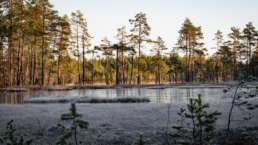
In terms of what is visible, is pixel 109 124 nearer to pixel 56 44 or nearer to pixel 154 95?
A: pixel 154 95

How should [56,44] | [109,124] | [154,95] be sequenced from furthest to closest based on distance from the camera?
[56,44] < [154,95] < [109,124]

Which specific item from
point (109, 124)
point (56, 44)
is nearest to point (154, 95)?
point (109, 124)

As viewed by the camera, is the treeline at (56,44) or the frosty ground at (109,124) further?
the treeline at (56,44)

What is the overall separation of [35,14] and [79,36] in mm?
9919

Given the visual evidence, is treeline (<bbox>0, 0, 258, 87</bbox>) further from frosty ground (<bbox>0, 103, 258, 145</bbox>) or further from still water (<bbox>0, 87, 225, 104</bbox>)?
frosty ground (<bbox>0, 103, 258, 145</bbox>)

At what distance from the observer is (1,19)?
39.0m

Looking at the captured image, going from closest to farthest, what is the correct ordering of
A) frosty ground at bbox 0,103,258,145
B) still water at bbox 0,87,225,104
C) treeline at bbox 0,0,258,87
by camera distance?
frosty ground at bbox 0,103,258,145
still water at bbox 0,87,225,104
treeline at bbox 0,0,258,87

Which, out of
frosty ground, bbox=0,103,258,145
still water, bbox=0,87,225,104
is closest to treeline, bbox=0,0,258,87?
still water, bbox=0,87,225,104

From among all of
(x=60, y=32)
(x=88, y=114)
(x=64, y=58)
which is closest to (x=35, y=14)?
(x=60, y=32)

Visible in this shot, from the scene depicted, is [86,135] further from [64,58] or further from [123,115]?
[64,58]

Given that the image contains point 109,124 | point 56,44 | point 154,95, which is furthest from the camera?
point 56,44

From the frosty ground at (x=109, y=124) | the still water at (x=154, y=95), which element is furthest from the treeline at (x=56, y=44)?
the frosty ground at (x=109, y=124)

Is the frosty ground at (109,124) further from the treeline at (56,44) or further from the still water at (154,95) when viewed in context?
the treeline at (56,44)

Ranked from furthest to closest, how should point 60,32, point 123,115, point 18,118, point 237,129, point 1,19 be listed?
point 60,32
point 1,19
point 123,115
point 18,118
point 237,129
